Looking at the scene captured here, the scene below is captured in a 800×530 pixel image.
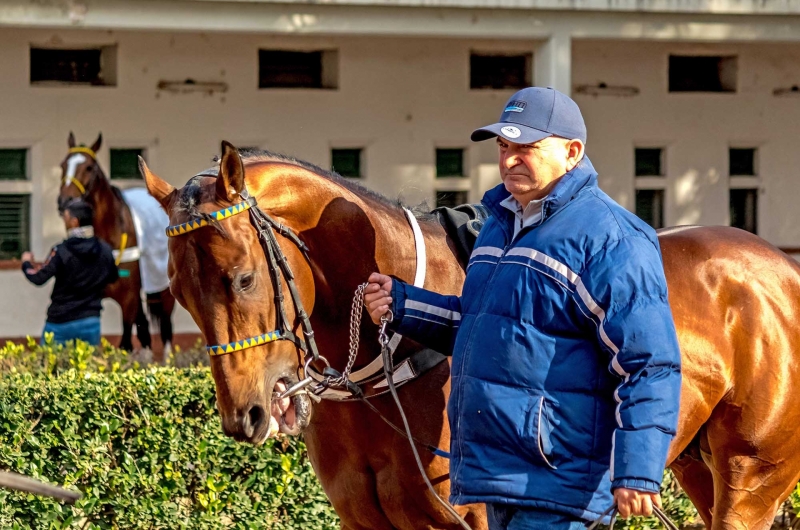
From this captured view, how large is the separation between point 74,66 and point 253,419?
10.6 meters

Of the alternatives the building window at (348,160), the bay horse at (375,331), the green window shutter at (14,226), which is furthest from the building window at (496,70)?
the bay horse at (375,331)

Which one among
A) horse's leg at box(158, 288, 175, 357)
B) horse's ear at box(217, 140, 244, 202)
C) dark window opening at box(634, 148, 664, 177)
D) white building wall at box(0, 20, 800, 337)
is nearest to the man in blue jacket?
horse's ear at box(217, 140, 244, 202)

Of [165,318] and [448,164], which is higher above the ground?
[448,164]

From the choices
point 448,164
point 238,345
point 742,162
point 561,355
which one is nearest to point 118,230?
point 448,164

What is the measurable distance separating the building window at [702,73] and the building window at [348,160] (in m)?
4.08

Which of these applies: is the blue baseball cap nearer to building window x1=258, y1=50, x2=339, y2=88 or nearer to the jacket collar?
the jacket collar

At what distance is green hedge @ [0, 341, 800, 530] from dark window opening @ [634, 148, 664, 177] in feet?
30.9

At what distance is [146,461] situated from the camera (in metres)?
5.62

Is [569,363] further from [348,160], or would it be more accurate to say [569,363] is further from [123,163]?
[348,160]

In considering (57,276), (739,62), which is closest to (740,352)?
(57,276)

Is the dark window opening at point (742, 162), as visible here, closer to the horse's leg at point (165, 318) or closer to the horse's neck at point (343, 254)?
the horse's leg at point (165, 318)

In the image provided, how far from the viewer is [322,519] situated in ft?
19.1

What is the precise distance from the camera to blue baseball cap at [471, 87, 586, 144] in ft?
10.4

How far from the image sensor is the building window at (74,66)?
13.1 m
